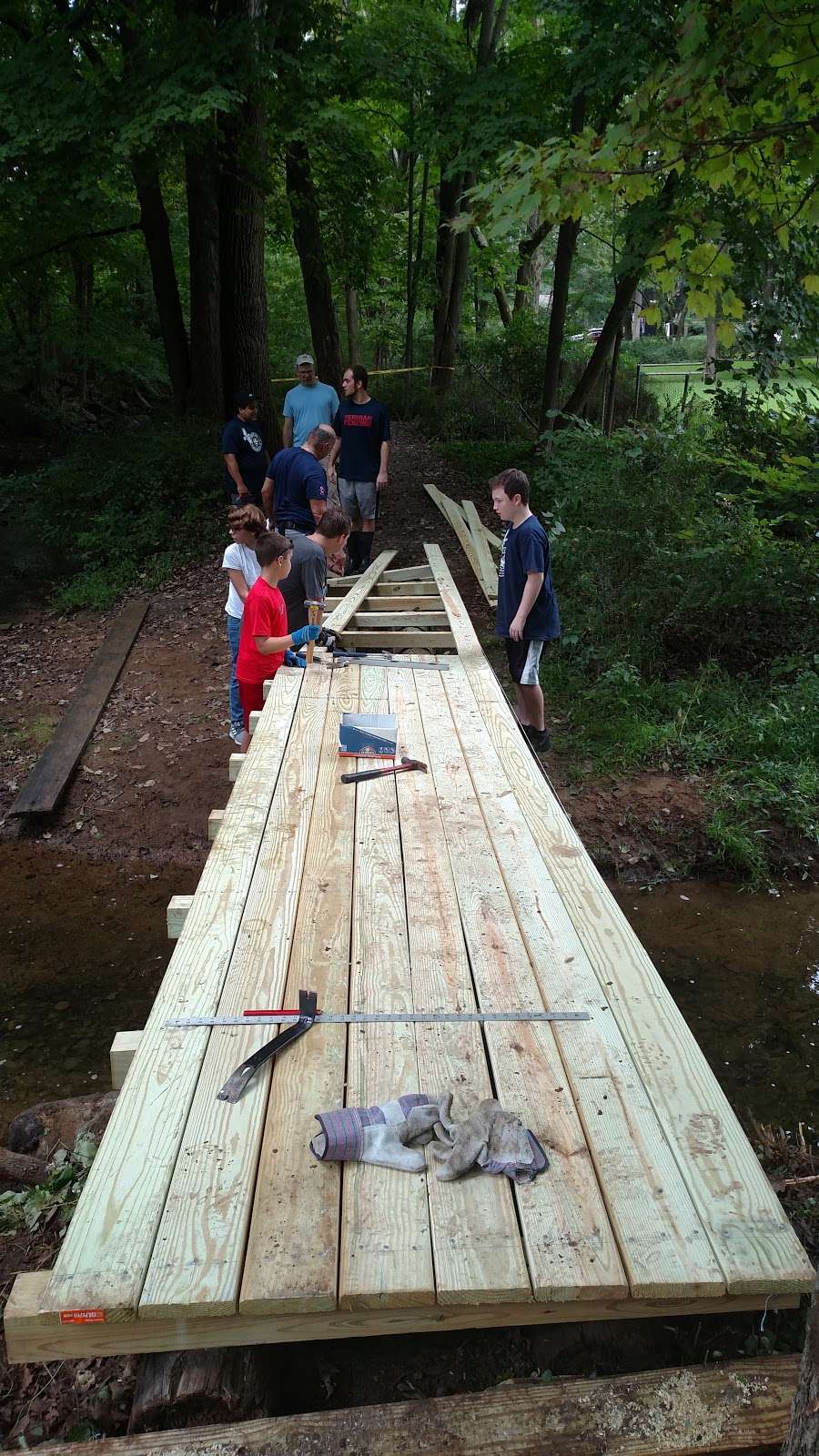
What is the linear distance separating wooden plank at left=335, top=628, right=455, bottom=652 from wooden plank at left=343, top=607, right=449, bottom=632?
0.32 metres

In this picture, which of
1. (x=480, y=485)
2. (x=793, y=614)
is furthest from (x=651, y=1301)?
(x=480, y=485)

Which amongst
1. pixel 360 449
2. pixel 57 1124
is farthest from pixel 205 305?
pixel 57 1124

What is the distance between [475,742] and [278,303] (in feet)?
74.8

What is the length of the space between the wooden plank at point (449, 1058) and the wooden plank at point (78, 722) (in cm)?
368

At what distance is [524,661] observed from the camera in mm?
6082

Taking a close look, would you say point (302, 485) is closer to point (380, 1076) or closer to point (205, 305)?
point (380, 1076)

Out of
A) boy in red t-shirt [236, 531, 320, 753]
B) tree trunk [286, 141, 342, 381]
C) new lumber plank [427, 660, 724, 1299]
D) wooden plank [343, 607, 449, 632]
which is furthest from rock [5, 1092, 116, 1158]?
tree trunk [286, 141, 342, 381]

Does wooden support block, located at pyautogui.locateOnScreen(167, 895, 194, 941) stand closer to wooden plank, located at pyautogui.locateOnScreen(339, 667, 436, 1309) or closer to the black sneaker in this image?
wooden plank, located at pyautogui.locateOnScreen(339, 667, 436, 1309)

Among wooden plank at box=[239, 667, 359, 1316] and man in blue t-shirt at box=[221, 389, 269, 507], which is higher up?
man in blue t-shirt at box=[221, 389, 269, 507]

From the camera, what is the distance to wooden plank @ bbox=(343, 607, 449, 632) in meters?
7.50

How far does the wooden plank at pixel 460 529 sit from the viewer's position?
943 centimetres

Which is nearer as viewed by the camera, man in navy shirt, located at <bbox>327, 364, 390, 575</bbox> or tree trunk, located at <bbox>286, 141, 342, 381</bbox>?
man in navy shirt, located at <bbox>327, 364, 390, 575</bbox>

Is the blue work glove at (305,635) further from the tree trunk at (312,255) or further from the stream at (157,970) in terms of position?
the tree trunk at (312,255)

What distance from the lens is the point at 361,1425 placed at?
1967 mm
